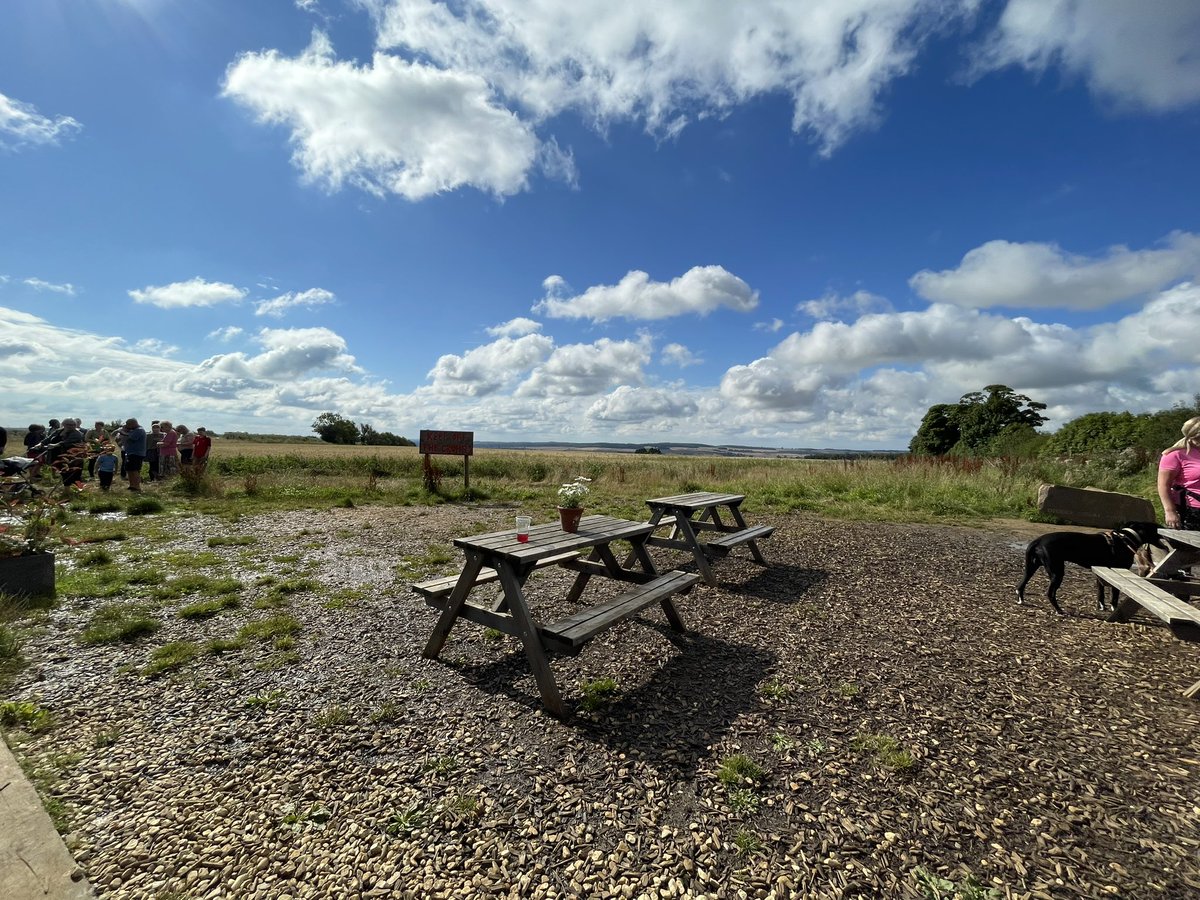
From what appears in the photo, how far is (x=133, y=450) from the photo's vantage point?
1249 centimetres

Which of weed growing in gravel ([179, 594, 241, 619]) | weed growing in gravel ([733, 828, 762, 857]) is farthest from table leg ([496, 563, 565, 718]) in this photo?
weed growing in gravel ([179, 594, 241, 619])

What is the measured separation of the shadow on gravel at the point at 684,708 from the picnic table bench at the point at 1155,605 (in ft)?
8.56

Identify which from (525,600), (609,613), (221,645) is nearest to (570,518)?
(525,600)

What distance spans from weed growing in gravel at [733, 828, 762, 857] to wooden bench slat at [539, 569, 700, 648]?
4.35 feet

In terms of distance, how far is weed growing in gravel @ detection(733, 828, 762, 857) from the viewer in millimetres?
2248

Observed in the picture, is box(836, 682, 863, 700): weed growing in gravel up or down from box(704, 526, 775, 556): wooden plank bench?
down

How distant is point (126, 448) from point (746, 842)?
53.0 ft

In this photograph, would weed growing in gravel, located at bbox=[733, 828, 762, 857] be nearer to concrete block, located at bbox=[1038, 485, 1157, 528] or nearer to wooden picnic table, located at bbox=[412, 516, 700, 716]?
wooden picnic table, located at bbox=[412, 516, 700, 716]

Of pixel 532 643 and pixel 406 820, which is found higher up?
pixel 532 643

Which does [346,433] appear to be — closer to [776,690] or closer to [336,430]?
[336,430]

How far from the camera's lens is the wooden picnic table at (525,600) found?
3.41m

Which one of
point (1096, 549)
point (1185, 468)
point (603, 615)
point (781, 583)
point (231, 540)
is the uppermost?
point (1185, 468)

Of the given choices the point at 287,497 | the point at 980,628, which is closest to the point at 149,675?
the point at 980,628

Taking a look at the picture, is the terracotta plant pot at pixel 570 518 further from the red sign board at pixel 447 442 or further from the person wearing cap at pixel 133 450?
the person wearing cap at pixel 133 450
